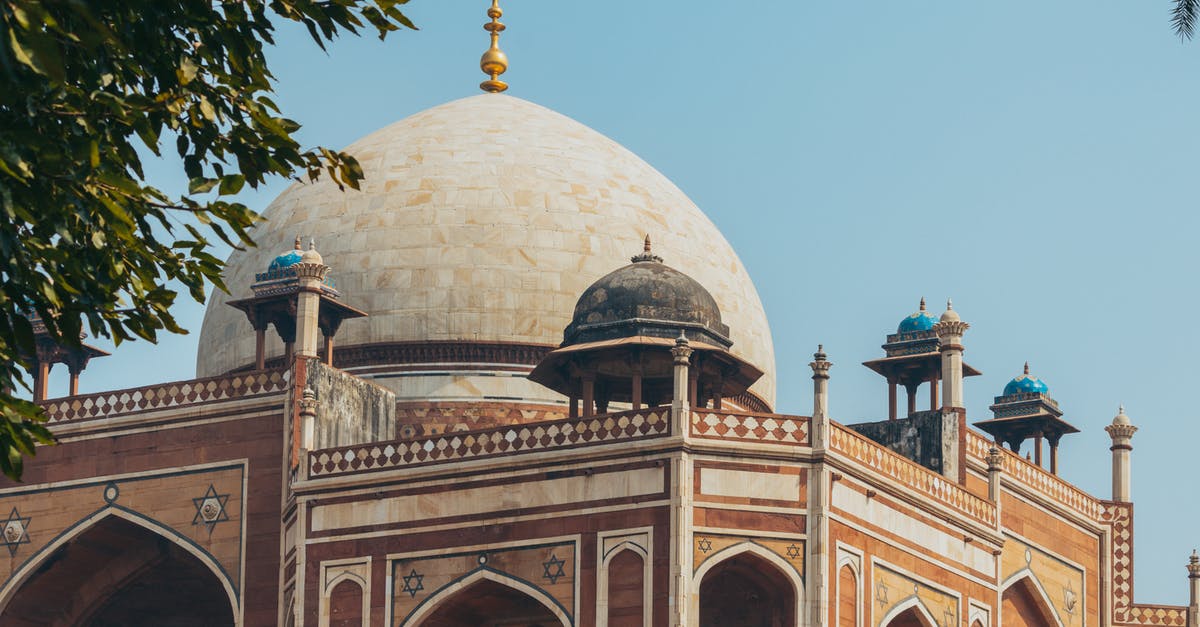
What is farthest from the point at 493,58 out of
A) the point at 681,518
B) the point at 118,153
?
the point at 118,153

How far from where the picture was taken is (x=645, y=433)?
23.3m

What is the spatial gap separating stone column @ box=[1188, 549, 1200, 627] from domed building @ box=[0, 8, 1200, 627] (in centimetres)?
4

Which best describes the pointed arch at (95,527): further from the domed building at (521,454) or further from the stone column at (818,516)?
the stone column at (818,516)

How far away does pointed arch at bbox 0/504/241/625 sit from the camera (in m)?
26.0

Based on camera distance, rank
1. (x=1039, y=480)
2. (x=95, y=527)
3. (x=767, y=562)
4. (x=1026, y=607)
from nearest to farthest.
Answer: (x=767, y=562), (x=95, y=527), (x=1026, y=607), (x=1039, y=480)

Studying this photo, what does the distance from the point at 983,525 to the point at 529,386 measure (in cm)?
607

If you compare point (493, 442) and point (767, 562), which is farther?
point (493, 442)

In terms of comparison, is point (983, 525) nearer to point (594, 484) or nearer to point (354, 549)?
point (594, 484)

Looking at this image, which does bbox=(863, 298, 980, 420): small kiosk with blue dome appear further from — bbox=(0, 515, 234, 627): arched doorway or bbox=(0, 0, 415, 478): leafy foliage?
bbox=(0, 0, 415, 478): leafy foliage

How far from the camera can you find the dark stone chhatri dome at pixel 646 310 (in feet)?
84.7

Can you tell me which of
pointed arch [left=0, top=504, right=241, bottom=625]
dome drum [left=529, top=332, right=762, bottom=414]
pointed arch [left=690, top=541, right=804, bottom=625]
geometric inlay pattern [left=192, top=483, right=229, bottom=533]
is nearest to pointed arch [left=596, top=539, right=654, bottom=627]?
pointed arch [left=690, top=541, right=804, bottom=625]

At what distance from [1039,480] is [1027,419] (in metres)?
3.39

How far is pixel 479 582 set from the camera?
23.8 m

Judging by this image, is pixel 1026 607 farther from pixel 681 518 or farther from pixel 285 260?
pixel 285 260
